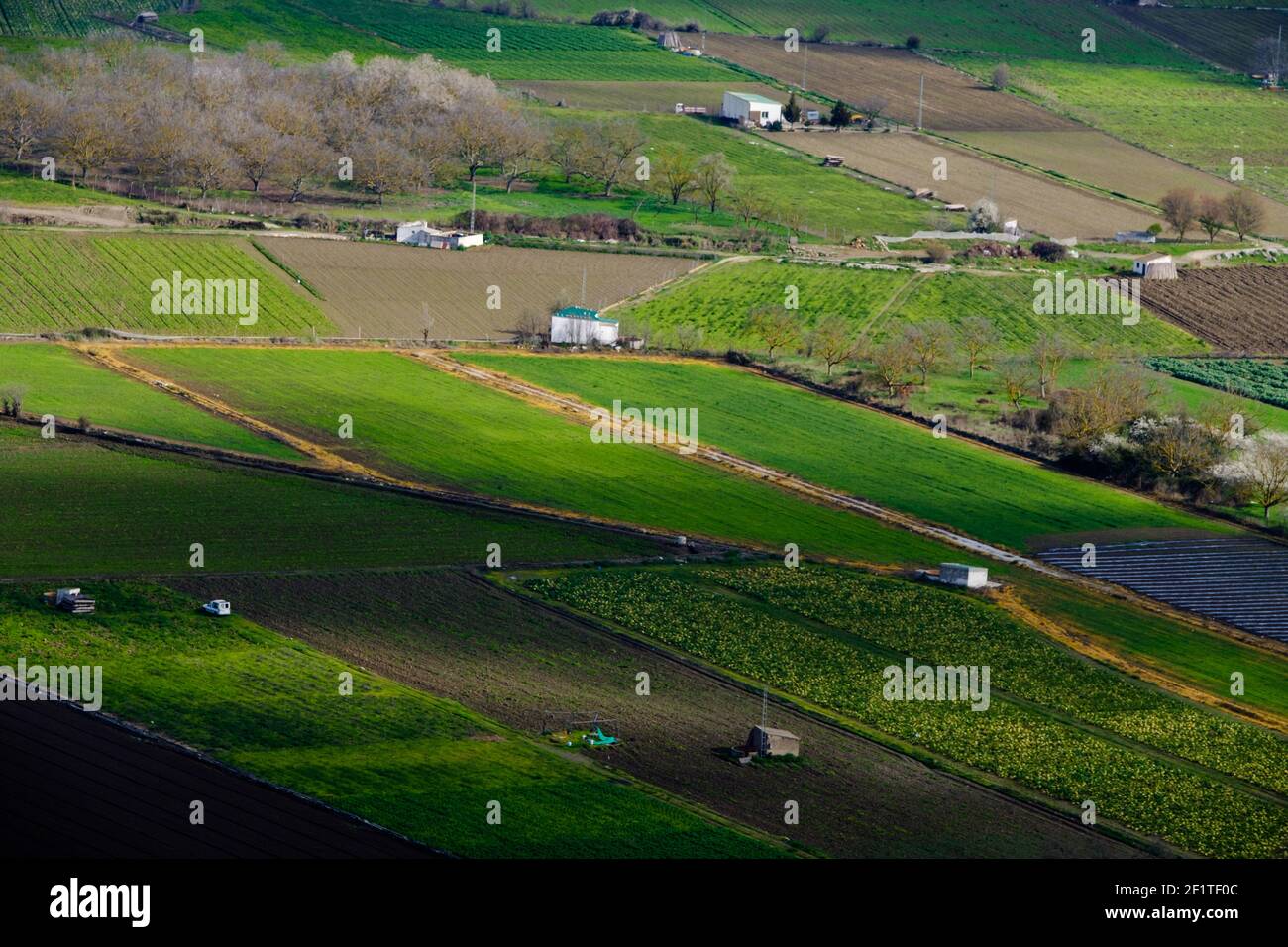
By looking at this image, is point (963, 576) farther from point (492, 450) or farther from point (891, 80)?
point (891, 80)

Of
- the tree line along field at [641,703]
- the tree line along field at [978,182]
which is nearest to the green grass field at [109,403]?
the tree line along field at [641,703]

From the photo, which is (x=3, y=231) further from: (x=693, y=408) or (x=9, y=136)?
(x=693, y=408)

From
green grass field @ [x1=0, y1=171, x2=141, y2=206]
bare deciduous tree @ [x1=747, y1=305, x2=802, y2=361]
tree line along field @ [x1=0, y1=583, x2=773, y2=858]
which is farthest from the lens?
green grass field @ [x1=0, y1=171, x2=141, y2=206]

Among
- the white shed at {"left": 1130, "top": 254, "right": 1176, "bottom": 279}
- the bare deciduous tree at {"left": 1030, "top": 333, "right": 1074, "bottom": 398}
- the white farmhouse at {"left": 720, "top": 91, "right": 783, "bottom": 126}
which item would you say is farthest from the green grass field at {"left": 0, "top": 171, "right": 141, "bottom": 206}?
the white shed at {"left": 1130, "top": 254, "right": 1176, "bottom": 279}

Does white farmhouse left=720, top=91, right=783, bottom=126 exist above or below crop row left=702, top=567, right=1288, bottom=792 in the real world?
above

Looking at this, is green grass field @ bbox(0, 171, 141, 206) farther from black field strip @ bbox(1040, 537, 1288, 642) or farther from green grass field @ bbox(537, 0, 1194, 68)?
black field strip @ bbox(1040, 537, 1288, 642)

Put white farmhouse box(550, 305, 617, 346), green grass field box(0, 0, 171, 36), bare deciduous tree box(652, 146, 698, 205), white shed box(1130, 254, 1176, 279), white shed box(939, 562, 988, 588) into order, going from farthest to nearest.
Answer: green grass field box(0, 0, 171, 36) → bare deciduous tree box(652, 146, 698, 205) → white shed box(1130, 254, 1176, 279) → white farmhouse box(550, 305, 617, 346) → white shed box(939, 562, 988, 588)
